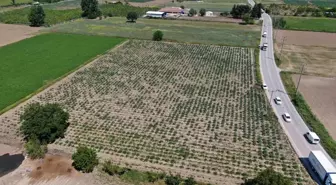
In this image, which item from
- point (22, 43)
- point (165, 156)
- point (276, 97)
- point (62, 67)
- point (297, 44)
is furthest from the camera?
point (297, 44)

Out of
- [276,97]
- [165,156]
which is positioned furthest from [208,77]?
[165,156]

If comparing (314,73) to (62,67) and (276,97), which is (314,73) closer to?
(276,97)

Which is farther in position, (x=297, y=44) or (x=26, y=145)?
(x=297, y=44)

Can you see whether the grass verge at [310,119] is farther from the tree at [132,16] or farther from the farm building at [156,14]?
the farm building at [156,14]

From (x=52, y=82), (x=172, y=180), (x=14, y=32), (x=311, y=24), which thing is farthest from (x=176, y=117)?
(x=311, y=24)

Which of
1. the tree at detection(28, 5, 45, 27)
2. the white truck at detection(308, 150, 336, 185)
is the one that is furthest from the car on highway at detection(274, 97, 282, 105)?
the tree at detection(28, 5, 45, 27)

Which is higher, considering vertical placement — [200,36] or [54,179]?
[200,36]
